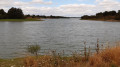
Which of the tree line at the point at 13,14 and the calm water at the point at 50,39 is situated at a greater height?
the tree line at the point at 13,14

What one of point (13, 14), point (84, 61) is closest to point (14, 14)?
point (13, 14)

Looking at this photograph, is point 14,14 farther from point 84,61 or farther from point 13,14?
point 84,61

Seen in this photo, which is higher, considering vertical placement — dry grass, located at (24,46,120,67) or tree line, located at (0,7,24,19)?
tree line, located at (0,7,24,19)

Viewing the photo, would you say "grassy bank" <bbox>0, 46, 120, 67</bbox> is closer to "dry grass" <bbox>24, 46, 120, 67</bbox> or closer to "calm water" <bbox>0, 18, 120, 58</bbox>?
"dry grass" <bbox>24, 46, 120, 67</bbox>

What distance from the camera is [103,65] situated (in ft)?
18.8

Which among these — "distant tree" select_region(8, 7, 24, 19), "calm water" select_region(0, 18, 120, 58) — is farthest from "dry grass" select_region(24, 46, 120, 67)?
"distant tree" select_region(8, 7, 24, 19)

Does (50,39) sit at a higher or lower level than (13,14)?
lower

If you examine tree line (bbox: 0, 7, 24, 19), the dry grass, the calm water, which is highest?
tree line (bbox: 0, 7, 24, 19)

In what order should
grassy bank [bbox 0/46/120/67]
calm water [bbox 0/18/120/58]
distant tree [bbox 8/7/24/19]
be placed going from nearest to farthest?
1. grassy bank [bbox 0/46/120/67]
2. calm water [bbox 0/18/120/58]
3. distant tree [bbox 8/7/24/19]

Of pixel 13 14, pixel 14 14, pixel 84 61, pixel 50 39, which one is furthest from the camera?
pixel 14 14

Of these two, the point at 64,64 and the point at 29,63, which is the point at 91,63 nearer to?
the point at 64,64

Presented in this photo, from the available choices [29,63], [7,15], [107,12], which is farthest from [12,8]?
[29,63]

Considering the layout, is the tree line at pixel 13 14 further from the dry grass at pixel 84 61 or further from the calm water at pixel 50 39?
the dry grass at pixel 84 61

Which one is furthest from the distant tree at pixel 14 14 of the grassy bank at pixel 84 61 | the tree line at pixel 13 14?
the grassy bank at pixel 84 61
